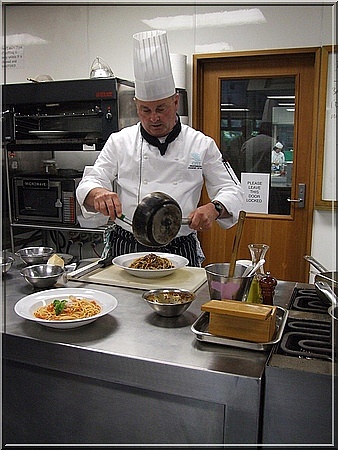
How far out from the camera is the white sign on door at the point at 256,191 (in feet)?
9.97

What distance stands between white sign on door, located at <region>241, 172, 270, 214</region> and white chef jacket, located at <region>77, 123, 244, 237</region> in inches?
44.2

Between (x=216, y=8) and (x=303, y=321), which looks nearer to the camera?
(x=303, y=321)

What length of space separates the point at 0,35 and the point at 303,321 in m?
3.35

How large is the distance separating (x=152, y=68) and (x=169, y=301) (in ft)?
3.47

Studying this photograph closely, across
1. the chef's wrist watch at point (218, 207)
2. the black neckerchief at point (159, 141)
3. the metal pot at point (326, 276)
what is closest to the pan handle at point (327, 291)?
the metal pot at point (326, 276)

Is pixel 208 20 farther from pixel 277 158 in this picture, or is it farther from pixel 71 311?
pixel 71 311

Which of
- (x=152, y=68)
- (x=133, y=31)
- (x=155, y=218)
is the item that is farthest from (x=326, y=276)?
(x=133, y=31)

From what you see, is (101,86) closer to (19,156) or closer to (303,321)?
(19,156)

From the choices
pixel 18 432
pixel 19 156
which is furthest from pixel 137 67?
pixel 19 156

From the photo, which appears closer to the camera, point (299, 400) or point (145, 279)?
point (299, 400)

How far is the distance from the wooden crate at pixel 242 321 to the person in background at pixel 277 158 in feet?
6.96

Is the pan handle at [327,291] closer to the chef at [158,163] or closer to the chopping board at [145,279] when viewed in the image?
the chopping board at [145,279]

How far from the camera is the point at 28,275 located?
1411 millimetres

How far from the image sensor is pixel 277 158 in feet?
9.84
